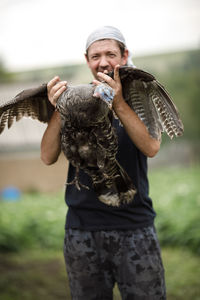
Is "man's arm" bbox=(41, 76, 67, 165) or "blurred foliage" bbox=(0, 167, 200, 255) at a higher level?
"man's arm" bbox=(41, 76, 67, 165)

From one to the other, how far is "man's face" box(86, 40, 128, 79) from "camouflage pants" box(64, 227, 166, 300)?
1132mm

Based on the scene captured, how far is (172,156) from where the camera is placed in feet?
60.2

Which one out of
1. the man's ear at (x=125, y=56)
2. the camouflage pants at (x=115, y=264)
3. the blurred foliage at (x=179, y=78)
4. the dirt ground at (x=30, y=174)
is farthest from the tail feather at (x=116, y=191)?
the blurred foliage at (x=179, y=78)

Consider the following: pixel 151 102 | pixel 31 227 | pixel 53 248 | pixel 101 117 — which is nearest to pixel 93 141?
pixel 101 117

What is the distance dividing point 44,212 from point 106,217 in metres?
6.23

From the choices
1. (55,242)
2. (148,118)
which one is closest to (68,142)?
(148,118)

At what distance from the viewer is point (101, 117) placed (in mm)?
1932

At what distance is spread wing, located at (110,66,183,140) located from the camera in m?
2.20

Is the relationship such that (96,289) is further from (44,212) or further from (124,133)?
(44,212)

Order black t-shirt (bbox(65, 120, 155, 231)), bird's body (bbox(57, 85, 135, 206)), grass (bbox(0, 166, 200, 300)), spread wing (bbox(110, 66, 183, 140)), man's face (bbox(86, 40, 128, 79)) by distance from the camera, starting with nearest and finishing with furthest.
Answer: bird's body (bbox(57, 85, 135, 206))
spread wing (bbox(110, 66, 183, 140))
man's face (bbox(86, 40, 128, 79))
black t-shirt (bbox(65, 120, 155, 231))
grass (bbox(0, 166, 200, 300))

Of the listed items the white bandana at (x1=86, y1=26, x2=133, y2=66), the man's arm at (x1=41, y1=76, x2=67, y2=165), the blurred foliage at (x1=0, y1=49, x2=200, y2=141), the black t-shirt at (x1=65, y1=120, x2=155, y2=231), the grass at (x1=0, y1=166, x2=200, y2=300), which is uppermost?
the blurred foliage at (x1=0, y1=49, x2=200, y2=141)

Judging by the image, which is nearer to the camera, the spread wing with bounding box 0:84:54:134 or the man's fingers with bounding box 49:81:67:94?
the man's fingers with bounding box 49:81:67:94

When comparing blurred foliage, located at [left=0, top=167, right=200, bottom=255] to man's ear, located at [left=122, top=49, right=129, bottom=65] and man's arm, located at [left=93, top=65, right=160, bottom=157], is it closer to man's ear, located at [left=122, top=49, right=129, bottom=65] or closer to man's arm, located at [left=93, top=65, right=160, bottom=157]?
man's arm, located at [left=93, top=65, right=160, bottom=157]

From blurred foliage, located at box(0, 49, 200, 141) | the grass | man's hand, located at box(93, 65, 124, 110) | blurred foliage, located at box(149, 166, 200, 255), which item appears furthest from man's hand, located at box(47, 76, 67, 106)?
blurred foliage, located at box(0, 49, 200, 141)
